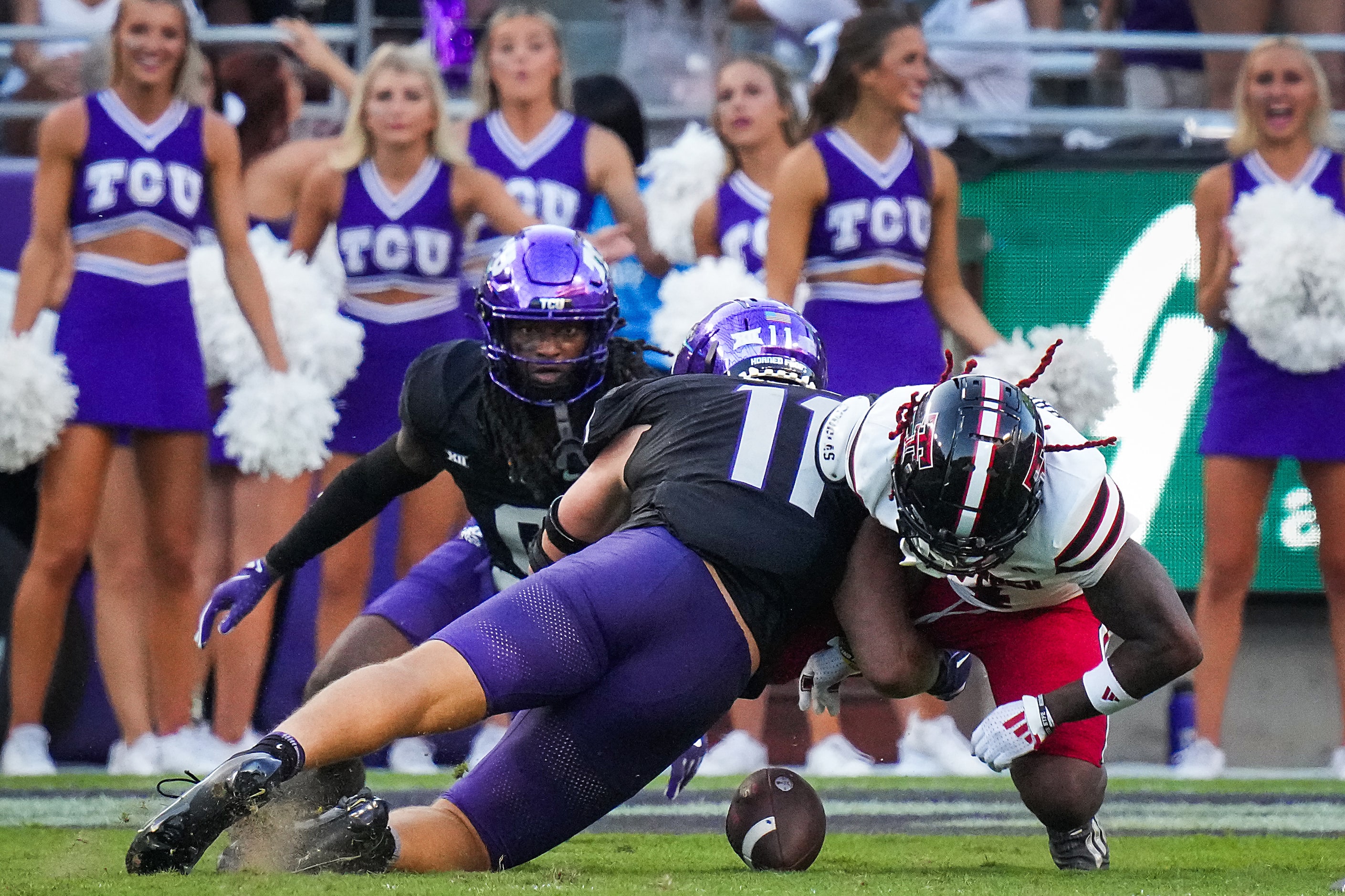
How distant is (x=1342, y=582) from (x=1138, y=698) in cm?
333

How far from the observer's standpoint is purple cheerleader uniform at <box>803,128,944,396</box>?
22.2 ft

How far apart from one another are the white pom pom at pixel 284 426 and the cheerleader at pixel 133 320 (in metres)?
0.11

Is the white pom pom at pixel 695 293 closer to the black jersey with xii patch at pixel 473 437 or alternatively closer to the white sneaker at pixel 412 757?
the white sneaker at pixel 412 757

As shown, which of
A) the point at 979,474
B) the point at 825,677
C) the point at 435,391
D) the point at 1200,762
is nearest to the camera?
the point at 979,474

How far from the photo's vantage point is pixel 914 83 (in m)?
6.88

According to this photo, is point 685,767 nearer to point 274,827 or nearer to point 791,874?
point 791,874

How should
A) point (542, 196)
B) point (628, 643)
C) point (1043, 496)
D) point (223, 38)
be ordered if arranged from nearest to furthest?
1. point (1043, 496)
2. point (628, 643)
3. point (542, 196)
4. point (223, 38)

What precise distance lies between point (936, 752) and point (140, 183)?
11.1 feet

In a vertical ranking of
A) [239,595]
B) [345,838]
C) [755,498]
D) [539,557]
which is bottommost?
[345,838]

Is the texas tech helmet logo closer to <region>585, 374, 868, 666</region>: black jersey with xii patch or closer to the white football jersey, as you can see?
the white football jersey

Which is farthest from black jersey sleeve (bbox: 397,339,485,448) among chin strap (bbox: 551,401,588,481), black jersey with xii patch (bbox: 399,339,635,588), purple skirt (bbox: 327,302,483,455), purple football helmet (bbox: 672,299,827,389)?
purple skirt (bbox: 327,302,483,455)

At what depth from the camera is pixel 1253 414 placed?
6.98 m

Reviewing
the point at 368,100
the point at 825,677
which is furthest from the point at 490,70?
the point at 825,677

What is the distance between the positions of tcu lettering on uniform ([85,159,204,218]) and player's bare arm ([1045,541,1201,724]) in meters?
4.04
